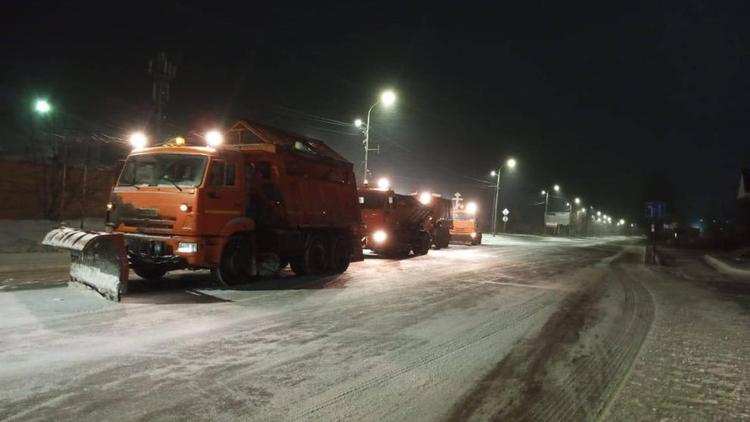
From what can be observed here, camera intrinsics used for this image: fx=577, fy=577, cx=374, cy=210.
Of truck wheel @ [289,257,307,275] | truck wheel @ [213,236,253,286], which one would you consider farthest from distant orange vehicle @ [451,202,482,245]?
truck wheel @ [213,236,253,286]

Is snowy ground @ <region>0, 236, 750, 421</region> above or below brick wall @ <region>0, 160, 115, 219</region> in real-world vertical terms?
below

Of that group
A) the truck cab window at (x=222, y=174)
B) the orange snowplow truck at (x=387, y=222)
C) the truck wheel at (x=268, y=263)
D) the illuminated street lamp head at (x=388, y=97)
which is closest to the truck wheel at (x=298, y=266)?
the truck wheel at (x=268, y=263)

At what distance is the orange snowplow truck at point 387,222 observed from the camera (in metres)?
21.2

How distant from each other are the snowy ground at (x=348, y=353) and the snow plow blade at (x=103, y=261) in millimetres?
264

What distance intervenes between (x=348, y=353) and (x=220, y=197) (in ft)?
18.5

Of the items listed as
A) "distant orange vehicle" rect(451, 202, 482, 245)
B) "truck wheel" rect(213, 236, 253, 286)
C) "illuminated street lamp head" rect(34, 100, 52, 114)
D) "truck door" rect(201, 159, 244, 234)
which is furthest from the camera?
"distant orange vehicle" rect(451, 202, 482, 245)

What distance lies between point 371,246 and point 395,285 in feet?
28.4

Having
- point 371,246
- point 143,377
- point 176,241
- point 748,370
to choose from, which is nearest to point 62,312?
point 176,241

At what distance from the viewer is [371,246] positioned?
2158 centimetres

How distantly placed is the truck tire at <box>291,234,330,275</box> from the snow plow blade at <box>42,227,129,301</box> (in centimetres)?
498

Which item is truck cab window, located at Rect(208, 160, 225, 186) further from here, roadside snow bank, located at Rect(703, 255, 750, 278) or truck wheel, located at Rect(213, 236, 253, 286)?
roadside snow bank, located at Rect(703, 255, 750, 278)

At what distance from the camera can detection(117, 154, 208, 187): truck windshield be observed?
426 inches

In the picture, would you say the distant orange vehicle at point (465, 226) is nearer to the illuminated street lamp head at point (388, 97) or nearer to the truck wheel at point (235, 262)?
the illuminated street lamp head at point (388, 97)

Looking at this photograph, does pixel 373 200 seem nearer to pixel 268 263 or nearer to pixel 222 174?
pixel 268 263
